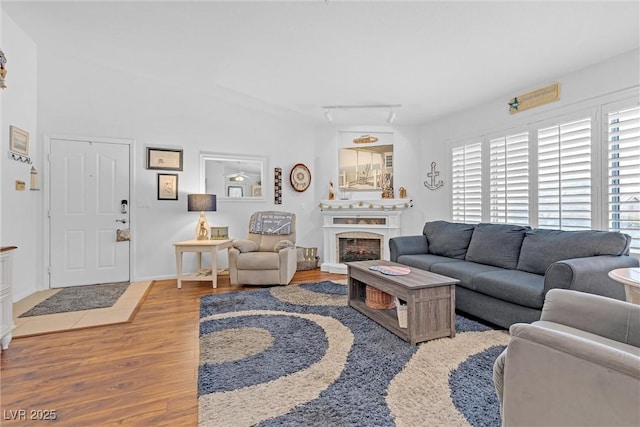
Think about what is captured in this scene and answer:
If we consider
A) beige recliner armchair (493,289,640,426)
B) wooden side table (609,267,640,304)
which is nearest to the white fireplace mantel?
wooden side table (609,267,640,304)

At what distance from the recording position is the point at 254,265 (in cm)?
417

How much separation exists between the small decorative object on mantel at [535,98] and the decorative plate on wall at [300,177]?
3227mm

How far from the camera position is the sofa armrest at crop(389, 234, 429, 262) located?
3.97 metres

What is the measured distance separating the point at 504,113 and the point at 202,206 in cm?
420

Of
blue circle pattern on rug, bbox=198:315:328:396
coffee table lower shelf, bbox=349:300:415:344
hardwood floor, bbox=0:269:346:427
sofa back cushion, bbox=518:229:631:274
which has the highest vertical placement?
sofa back cushion, bbox=518:229:631:274

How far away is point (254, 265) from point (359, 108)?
9.06 feet

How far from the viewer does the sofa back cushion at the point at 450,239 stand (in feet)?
12.2

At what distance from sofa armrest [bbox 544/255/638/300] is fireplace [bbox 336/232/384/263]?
2.90 m

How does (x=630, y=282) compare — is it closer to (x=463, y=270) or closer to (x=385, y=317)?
(x=463, y=270)

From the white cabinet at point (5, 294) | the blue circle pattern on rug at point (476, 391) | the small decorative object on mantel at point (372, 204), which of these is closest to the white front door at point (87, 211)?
the white cabinet at point (5, 294)

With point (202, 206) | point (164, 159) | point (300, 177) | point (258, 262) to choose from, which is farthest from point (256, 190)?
point (258, 262)

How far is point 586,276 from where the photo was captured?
219 centimetres

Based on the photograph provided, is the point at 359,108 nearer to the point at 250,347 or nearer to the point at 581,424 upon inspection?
the point at 250,347

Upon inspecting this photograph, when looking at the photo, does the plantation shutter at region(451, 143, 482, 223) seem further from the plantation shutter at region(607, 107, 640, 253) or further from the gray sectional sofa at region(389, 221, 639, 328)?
the plantation shutter at region(607, 107, 640, 253)
